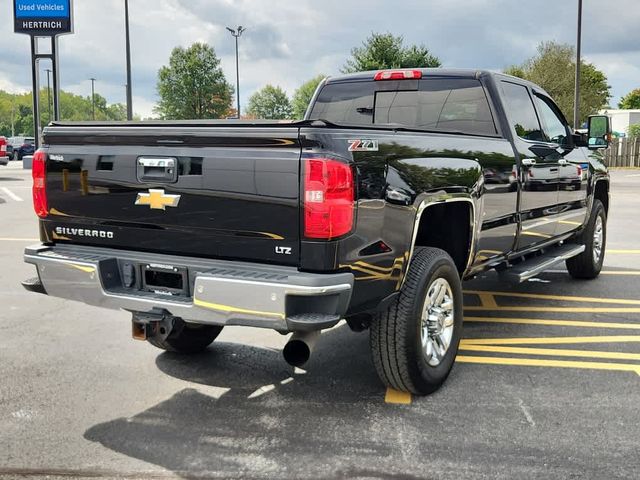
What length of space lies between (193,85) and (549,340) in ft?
242

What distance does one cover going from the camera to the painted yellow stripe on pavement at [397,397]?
407 centimetres

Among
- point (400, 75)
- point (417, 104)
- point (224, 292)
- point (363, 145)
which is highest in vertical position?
point (400, 75)

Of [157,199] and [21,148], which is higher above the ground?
[21,148]

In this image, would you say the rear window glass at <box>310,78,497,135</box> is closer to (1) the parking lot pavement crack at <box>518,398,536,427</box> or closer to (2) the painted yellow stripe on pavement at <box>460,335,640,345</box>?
(2) the painted yellow stripe on pavement at <box>460,335,640,345</box>

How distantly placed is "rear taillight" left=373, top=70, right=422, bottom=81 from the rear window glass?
0.14 feet

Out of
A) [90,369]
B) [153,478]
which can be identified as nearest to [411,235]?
[153,478]

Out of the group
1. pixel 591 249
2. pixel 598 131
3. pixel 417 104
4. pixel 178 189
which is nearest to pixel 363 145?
pixel 178 189

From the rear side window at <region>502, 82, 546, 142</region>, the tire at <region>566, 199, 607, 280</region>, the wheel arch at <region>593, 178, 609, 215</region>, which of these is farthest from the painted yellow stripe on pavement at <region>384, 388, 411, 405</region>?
the wheel arch at <region>593, 178, 609, 215</region>

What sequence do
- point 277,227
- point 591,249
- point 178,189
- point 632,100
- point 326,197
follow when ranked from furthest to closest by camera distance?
point 632,100, point 591,249, point 178,189, point 277,227, point 326,197

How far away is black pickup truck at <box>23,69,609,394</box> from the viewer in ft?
10.8

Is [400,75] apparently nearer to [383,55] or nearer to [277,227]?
[277,227]

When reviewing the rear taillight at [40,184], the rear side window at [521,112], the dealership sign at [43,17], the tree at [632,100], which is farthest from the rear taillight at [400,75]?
the tree at [632,100]

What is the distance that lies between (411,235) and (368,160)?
58 cm

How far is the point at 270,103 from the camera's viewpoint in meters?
119
